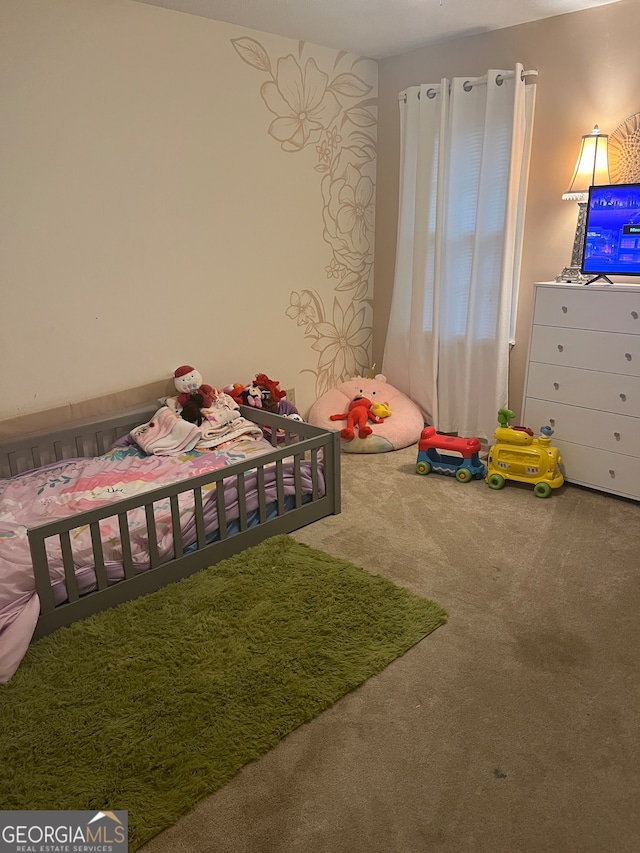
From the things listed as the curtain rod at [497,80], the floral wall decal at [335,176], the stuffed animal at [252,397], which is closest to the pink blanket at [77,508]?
the stuffed animal at [252,397]

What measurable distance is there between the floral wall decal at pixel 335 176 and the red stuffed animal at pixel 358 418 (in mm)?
388

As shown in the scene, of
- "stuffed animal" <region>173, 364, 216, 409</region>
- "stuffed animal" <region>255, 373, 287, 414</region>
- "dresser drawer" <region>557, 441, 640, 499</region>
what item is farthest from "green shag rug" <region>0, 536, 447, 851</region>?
"dresser drawer" <region>557, 441, 640, 499</region>

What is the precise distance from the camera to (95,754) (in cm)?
174

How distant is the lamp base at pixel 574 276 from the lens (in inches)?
132

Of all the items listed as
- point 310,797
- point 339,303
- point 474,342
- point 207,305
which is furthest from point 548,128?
point 310,797

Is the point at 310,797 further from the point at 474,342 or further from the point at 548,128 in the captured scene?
the point at 548,128

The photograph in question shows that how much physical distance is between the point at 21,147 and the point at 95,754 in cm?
250

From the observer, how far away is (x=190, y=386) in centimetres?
354

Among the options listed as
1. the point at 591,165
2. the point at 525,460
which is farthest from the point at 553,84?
the point at 525,460

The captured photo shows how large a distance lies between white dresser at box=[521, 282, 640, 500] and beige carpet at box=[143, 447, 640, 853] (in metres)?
0.46

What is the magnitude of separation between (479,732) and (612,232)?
2.44 metres

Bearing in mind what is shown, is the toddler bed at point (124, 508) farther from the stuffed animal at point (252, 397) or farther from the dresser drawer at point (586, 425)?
the dresser drawer at point (586, 425)

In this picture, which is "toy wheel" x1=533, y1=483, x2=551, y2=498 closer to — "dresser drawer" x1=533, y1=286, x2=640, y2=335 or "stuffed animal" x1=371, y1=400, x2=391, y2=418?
"dresser drawer" x1=533, y1=286, x2=640, y2=335

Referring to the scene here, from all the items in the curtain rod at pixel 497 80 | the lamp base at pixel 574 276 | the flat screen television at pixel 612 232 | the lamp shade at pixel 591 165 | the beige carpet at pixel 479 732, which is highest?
the curtain rod at pixel 497 80
